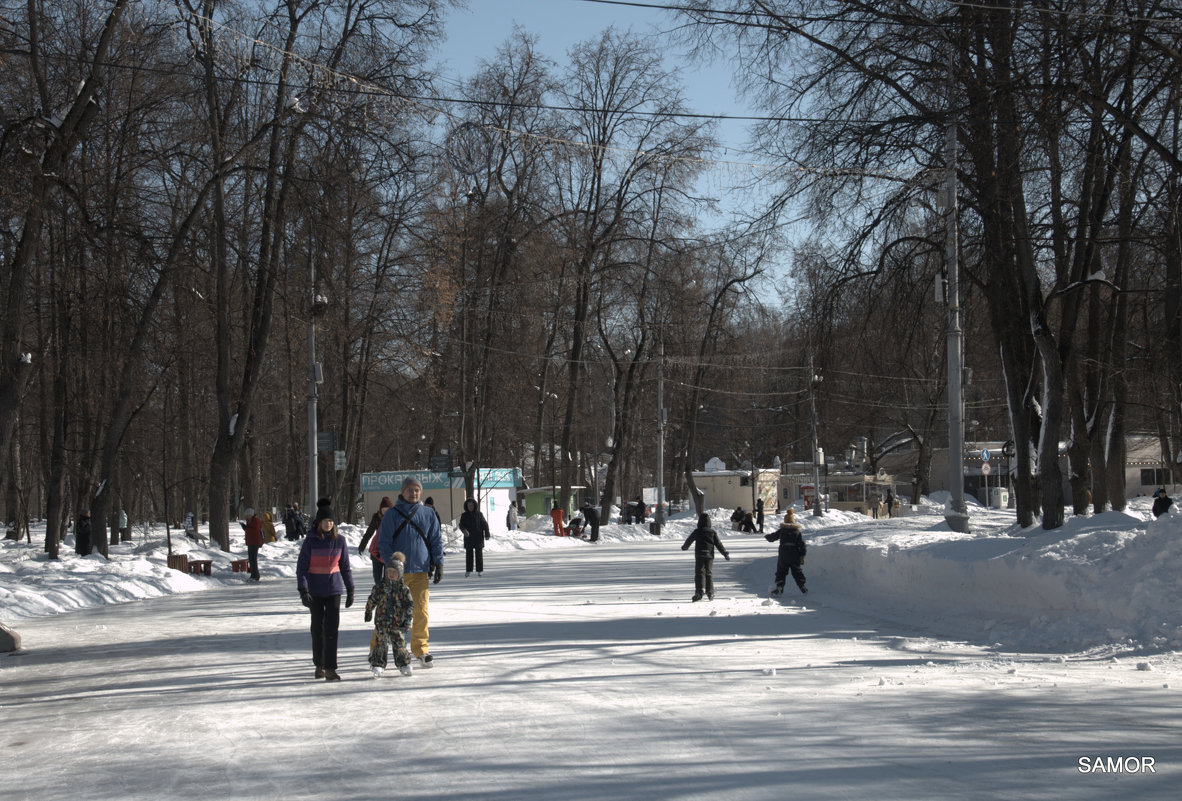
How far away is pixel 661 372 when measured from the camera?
4534cm

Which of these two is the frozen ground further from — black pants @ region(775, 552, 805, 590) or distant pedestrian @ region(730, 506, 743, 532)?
distant pedestrian @ region(730, 506, 743, 532)

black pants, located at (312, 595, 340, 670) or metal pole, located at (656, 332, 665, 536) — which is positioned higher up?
metal pole, located at (656, 332, 665, 536)

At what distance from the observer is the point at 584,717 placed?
25.4 ft

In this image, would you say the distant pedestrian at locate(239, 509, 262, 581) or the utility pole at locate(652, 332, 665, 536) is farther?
the utility pole at locate(652, 332, 665, 536)

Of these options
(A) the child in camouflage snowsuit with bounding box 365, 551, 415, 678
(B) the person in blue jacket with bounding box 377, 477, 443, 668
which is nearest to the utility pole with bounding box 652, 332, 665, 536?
(B) the person in blue jacket with bounding box 377, 477, 443, 668

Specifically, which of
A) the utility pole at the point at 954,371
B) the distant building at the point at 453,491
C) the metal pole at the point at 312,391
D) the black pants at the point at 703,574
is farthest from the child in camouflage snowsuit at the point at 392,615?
the distant building at the point at 453,491

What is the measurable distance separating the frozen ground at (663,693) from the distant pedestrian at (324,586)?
0.33 metres

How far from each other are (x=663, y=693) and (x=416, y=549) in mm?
2837

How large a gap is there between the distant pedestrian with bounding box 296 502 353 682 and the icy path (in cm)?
36

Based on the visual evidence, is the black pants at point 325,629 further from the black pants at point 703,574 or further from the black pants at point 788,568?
the black pants at point 788,568

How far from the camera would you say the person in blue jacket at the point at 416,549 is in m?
10.2

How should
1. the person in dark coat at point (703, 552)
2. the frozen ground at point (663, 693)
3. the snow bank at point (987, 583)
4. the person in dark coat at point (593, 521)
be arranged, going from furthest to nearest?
the person in dark coat at point (593, 521) < the person in dark coat at point (703, 552) < the snow bank at point (987, 583) < the frozen ground at point (663, 693)

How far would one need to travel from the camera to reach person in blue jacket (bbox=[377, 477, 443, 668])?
10.2 meters

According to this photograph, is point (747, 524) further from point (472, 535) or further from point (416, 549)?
point (416, 549)
